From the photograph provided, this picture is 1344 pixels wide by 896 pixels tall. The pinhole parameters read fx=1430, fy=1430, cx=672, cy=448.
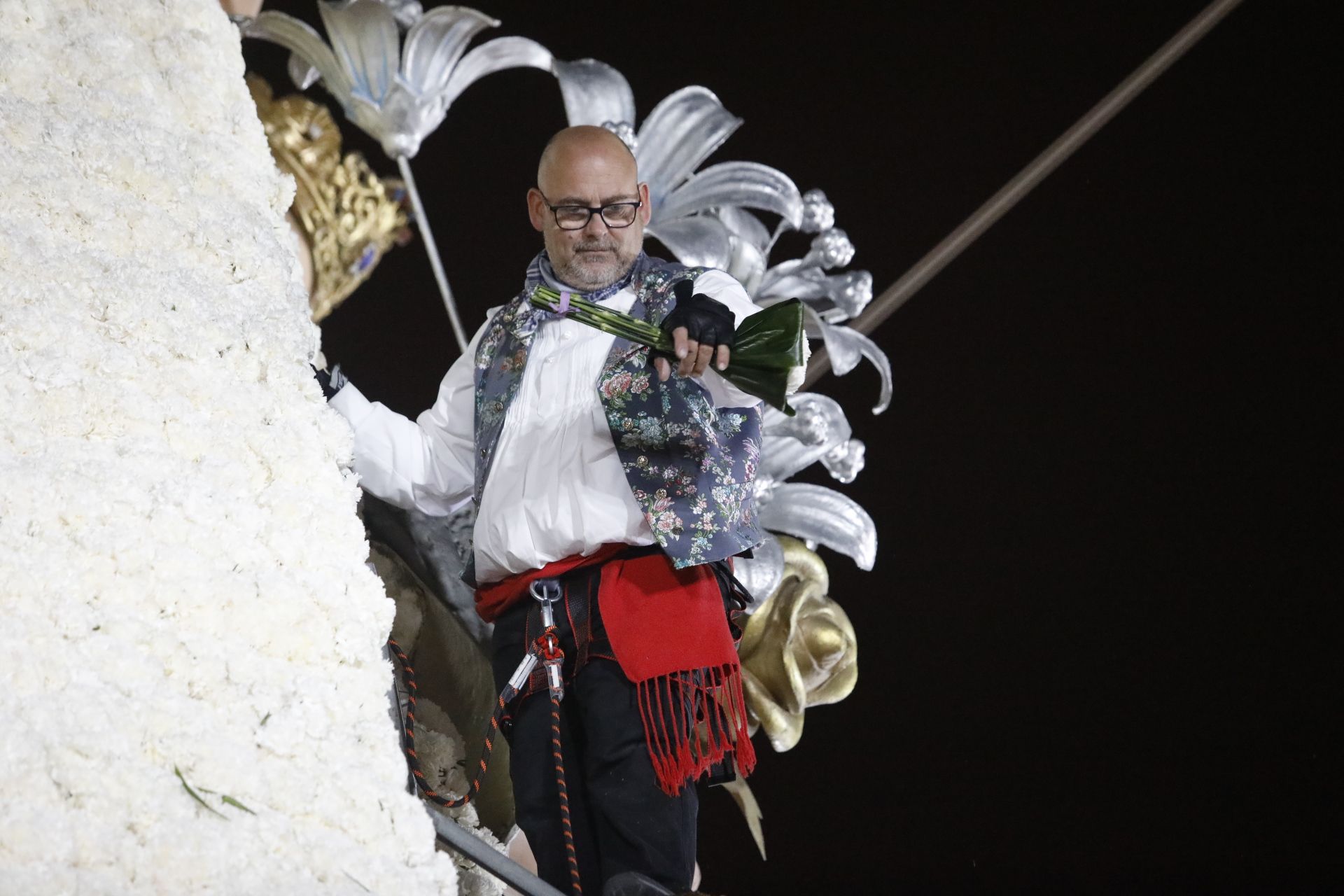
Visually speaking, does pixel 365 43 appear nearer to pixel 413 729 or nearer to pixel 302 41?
pixel 302 41

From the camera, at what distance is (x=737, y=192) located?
1855 millimetres

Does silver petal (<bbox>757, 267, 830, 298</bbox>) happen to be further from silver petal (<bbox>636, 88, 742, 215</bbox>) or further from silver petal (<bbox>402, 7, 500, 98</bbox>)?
silver petal (<bbox>402, 7, 500, 98</bbox>)

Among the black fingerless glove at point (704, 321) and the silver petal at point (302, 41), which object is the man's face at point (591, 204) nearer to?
the black fingerless glove at point (704, 321)

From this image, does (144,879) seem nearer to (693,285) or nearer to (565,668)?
(565,668)

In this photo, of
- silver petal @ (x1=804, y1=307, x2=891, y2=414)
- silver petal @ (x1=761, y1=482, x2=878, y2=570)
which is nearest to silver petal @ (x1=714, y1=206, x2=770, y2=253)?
silver petal @ (x1=804, y1=307, x2=891, y2=414)

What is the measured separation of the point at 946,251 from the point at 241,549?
1538 mm

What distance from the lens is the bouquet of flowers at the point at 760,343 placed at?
106 centimetres

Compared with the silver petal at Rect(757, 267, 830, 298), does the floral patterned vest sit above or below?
below

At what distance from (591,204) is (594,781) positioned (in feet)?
1.63

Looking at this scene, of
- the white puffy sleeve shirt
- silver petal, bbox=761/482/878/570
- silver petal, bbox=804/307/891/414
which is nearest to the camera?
the white puffy sleeve shirt

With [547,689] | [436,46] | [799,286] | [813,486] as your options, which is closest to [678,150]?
[799,286]

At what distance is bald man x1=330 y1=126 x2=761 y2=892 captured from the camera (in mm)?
1113

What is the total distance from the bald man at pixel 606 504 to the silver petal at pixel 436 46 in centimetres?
69

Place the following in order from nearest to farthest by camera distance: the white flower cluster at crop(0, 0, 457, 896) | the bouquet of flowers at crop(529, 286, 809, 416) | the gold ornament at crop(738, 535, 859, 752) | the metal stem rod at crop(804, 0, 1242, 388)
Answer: the white flower cluster at crop(0, 0, 457, 896) → the bouquet of flowers at crop(529, 286, 809, 416) → the gold ornament at crop(738, 535, 859, 752) → the metal stem rod at crop(804, 0, 1242, 388)
